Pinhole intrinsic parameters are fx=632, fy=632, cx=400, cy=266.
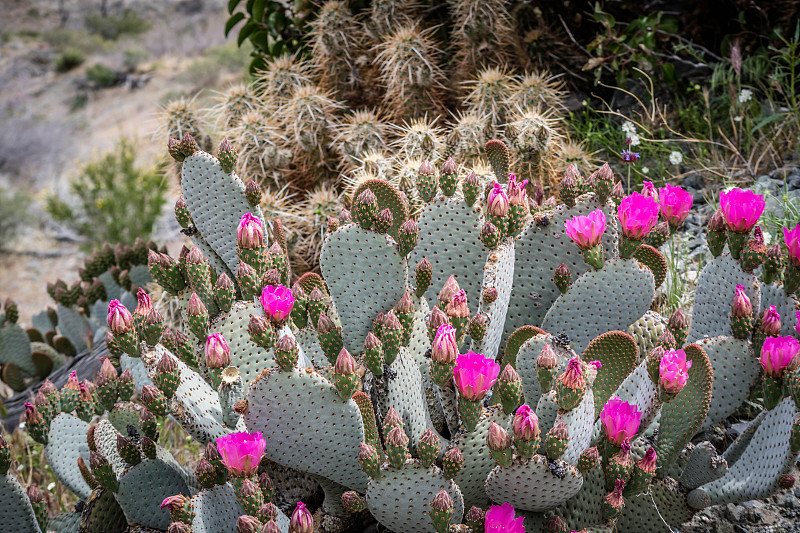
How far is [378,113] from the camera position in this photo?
3588 millimetres

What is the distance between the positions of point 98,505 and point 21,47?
18.4m

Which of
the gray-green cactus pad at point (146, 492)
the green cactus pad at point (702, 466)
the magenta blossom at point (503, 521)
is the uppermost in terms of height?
the magenta blossom at point (503, 521)

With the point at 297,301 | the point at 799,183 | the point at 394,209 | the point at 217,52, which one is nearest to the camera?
the point at 297,301

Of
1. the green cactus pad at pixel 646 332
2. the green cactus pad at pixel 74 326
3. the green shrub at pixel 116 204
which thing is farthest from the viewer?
the green shrub at pixel 116 204

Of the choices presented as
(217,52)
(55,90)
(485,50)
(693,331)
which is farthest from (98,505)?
(55,90)

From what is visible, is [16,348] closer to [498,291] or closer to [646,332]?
[498,291]

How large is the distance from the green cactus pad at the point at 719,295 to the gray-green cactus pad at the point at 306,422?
1174 millimetres

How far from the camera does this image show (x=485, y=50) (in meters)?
3.79

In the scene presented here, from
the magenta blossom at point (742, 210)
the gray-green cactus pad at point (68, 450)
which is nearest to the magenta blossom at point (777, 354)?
the magenta blossom at point (742, 210)

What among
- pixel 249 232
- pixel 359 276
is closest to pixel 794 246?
pixel 359 276

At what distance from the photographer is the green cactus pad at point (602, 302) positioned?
187 cm

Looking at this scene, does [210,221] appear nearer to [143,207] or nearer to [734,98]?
[734,98]

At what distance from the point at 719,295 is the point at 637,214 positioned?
45cm

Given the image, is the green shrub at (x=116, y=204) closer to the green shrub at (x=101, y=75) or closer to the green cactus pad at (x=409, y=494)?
the green cactus pad at (x=409, y=494)
